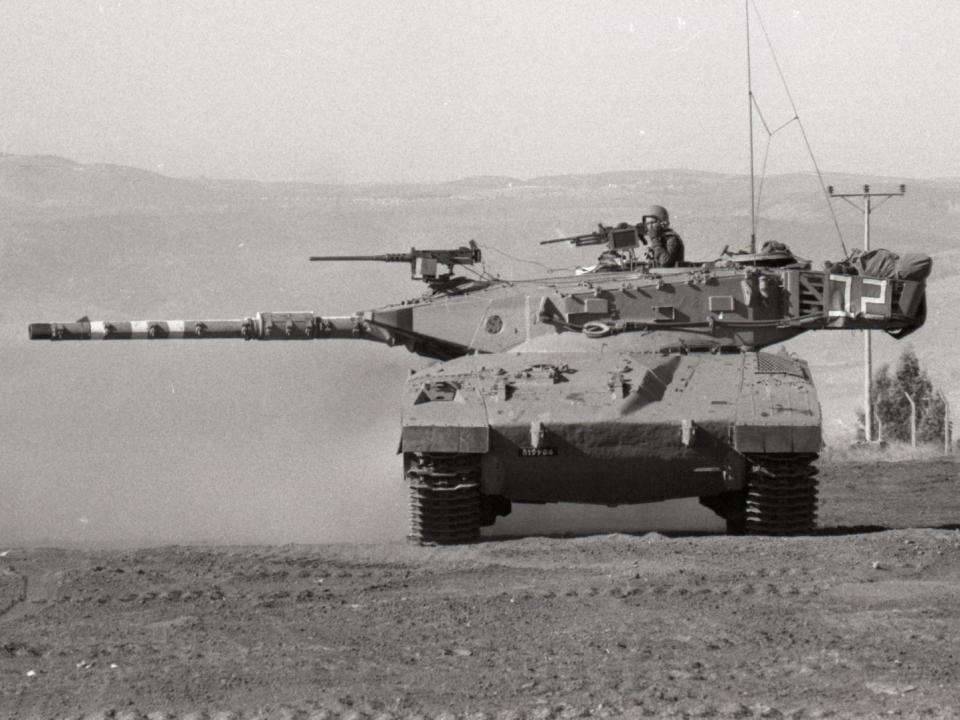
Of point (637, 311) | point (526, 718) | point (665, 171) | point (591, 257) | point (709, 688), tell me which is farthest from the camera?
A: point (665, 171)

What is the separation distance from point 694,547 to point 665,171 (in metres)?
106

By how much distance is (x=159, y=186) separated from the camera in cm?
9719

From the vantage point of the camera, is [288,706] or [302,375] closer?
[288,706]

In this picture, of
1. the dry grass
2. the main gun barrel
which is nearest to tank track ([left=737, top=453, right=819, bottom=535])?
the main gun barrel

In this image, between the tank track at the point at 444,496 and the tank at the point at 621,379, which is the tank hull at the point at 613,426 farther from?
the tank track at the point at 444,496

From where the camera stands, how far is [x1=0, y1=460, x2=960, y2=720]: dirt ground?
26.8ft

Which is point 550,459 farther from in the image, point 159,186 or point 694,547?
point 159,186

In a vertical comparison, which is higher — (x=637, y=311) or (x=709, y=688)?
(x=637, y=311)

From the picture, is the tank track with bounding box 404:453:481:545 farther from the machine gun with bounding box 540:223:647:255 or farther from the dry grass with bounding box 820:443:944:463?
the dry grass with bounding box 820:443:944:463

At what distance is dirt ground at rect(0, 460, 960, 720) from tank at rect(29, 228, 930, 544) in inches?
22.7

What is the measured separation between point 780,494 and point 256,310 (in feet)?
162

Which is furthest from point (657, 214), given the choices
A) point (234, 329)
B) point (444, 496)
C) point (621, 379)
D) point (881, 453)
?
point (881, 453)

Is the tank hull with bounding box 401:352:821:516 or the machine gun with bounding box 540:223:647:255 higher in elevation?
the machine gun with bounding box 540:223:647:255

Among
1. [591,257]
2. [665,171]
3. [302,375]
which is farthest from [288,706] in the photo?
[665,171]
